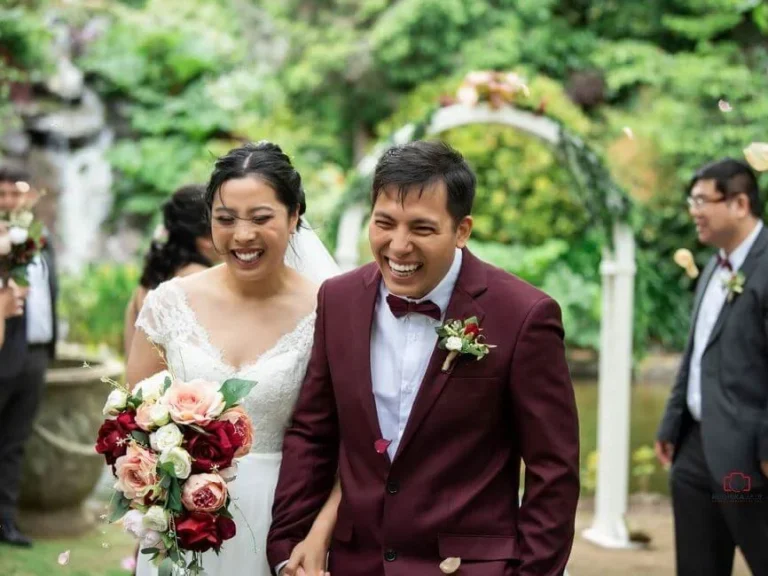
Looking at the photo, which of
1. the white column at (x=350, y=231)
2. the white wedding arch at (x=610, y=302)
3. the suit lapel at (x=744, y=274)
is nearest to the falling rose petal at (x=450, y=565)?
the suit lapel at (x=744, y=274)

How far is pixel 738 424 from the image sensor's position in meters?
4.16

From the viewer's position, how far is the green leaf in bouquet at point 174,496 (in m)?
2.59

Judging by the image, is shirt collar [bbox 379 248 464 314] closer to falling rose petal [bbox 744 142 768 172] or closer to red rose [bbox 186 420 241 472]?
red rose [bbox 186 420 241 472]

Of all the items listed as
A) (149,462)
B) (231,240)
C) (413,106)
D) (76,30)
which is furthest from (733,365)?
(76,30)

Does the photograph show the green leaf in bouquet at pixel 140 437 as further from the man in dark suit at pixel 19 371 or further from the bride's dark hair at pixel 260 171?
the man in dark suit at pixel 19 371

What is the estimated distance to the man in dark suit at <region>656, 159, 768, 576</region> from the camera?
13.6 feet

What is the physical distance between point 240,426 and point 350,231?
11.9 ft

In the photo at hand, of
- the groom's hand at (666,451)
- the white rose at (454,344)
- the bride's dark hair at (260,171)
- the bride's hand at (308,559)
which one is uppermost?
the bride's dark hair at (260,171)

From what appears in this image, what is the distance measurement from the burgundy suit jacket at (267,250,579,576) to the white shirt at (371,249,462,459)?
0.04 metres

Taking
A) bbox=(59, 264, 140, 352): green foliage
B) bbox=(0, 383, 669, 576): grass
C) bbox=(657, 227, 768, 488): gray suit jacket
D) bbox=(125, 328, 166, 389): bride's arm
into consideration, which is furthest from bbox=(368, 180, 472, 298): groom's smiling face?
bbox=(59, 264, 140, 352): green foliage

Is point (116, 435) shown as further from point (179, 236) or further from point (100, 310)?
point (100, 310)

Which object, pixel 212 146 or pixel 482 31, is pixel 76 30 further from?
pixel 482 31

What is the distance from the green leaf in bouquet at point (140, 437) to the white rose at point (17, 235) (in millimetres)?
2947

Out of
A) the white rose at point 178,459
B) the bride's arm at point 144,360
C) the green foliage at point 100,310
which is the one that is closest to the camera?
the white rose at point 178,459
